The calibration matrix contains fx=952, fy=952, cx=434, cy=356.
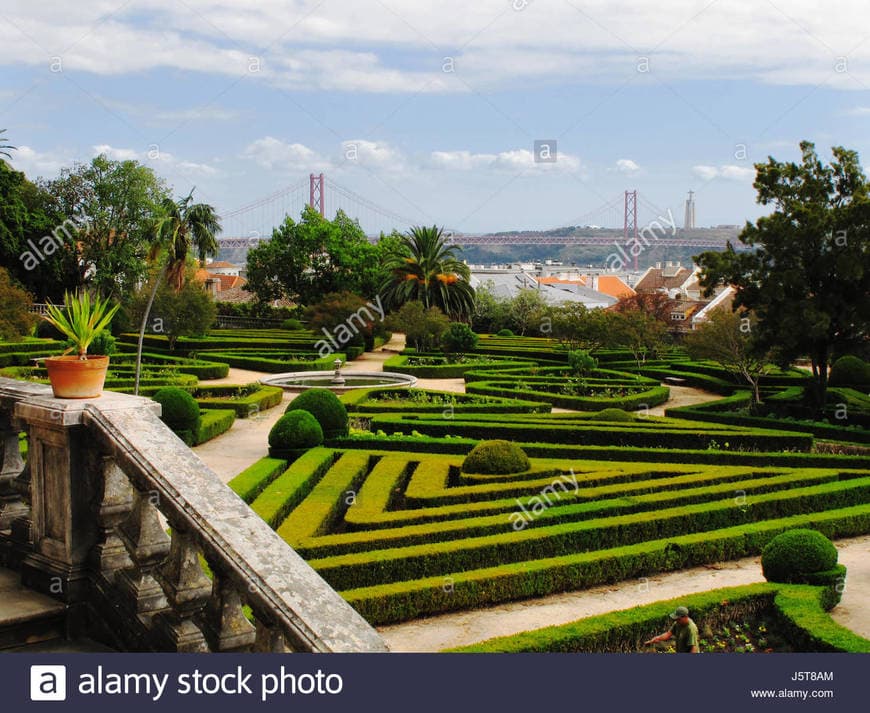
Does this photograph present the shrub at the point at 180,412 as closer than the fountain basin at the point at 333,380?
Yes

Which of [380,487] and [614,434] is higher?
[614,434]

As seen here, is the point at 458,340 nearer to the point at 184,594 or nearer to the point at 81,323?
the point at 81,323

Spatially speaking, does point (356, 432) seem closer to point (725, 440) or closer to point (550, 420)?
point (550, 420)

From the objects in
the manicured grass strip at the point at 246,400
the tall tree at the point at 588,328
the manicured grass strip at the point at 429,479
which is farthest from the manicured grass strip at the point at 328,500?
the tall tree at the point at 588,328

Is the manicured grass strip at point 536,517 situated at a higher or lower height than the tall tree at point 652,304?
lower

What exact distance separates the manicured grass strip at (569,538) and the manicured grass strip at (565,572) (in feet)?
0.89

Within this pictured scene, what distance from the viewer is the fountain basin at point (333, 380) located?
34000 millimetres

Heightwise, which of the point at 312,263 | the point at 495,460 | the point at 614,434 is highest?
the point at 312,263

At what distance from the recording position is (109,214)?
61.3m

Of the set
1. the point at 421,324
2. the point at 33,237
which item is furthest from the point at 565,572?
the point at 33,237

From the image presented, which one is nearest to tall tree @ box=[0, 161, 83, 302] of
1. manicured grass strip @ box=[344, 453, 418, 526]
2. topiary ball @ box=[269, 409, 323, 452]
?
topiary ball @ box=[269, 409, 323, 452]

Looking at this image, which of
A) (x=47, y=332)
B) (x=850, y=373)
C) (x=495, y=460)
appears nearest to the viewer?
(x=495, y=460)

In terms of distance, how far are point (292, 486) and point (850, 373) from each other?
24652 millimetres

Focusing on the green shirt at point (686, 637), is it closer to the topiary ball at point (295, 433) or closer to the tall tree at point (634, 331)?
the topiary ball at point (295, 433)
